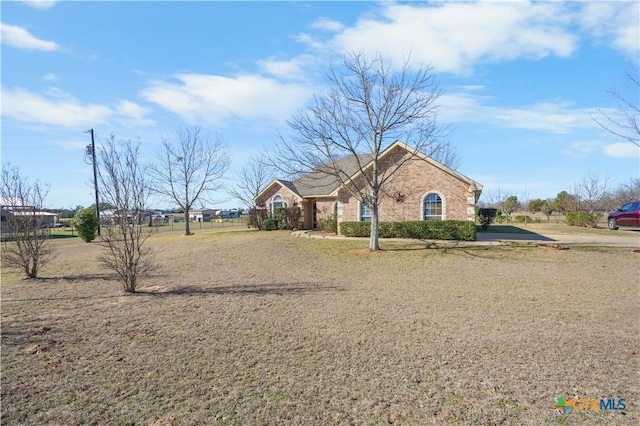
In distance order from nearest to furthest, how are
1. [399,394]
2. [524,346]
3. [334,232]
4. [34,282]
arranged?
1. [399,394]
2. [524,346]
3. [34,282]
4. [334,232]

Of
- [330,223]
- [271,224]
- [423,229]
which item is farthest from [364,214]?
[271,224]

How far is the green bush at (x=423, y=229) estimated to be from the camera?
16.7 m

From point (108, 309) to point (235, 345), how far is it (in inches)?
136

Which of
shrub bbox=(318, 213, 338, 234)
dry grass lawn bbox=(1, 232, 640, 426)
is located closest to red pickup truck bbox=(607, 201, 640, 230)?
dry grass lawn bbox=(1, 232, 640, 426)

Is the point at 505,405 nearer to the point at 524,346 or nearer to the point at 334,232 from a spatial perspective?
the point at 524,346

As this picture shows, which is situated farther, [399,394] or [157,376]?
[157,376]

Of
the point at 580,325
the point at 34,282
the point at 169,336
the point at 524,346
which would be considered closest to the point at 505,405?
the point at 524,346

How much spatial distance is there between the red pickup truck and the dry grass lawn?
16528mm

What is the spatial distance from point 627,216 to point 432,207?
13.7 metres

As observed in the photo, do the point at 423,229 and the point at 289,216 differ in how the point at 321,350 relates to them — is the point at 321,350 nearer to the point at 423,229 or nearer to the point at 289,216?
the point at 423,229

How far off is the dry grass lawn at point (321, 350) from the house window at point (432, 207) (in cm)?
914

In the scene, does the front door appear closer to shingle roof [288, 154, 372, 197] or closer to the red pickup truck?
shingle roof [288, 154, 372, 197]

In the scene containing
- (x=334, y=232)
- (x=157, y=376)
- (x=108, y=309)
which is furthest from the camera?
(x=334, y=232)

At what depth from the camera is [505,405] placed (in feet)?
10.5
